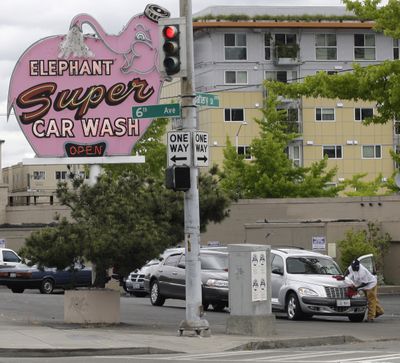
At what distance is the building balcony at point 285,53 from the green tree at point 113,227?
56644 millimetres

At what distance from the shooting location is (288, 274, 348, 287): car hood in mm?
25625

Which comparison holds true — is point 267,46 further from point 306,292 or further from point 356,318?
point 306,292

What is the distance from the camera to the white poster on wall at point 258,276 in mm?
20312

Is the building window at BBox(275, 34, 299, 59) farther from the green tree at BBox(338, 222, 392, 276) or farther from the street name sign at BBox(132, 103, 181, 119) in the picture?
the street name sign at BBox(132, 103, 181, 119)

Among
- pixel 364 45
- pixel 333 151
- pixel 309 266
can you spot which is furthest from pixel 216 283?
pixel 364 45

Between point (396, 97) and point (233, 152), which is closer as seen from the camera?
point (396, 97)

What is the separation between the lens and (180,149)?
773 inches

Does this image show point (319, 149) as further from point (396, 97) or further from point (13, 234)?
point (396, 97)

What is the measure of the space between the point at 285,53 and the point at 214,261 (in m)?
50.9

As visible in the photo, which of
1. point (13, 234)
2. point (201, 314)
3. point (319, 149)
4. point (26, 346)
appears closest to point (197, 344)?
point (201, 314)

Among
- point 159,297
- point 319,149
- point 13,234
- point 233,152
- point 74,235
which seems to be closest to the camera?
point 74,235

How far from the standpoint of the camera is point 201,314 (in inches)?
774

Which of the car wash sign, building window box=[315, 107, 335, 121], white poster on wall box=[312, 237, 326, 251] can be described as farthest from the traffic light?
building window box=[315, 107, 335, 121]

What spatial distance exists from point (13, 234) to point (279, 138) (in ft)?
48.9
